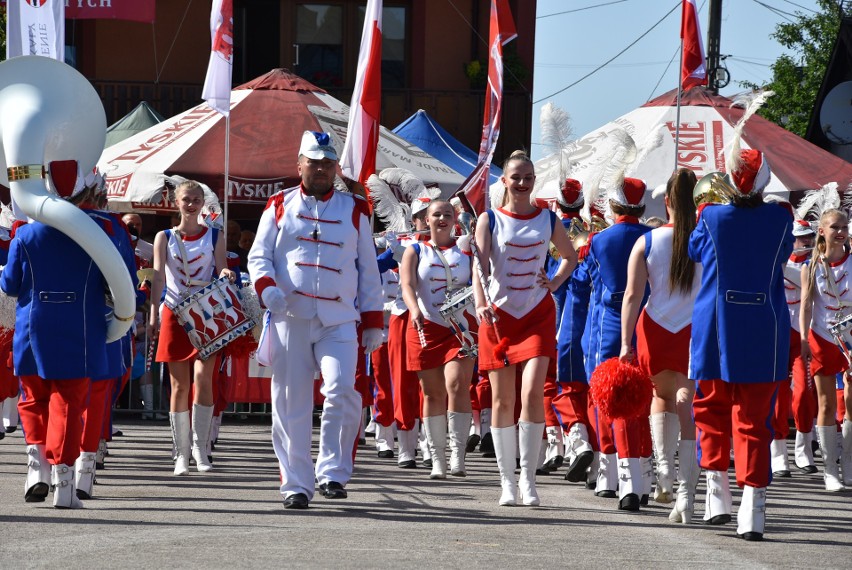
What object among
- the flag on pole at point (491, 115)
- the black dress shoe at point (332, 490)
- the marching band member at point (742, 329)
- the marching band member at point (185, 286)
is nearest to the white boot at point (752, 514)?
the marching band member at point (742, 329)

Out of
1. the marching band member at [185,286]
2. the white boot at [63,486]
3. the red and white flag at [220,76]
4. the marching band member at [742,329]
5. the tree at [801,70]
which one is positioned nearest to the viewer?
the marching band member at [742,329]

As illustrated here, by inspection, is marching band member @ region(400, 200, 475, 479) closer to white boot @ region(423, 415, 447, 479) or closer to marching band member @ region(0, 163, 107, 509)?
white boot @ region(423, 415, 447, 479)

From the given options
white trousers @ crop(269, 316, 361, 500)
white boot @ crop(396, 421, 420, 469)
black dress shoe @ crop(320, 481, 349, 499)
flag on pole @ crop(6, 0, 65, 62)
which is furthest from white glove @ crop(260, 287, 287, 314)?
flag on pole @ crop(6, 0, 65, 62)

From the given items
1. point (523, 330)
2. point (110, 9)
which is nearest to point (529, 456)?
point (523, 330)

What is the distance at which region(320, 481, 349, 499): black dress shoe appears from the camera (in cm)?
897

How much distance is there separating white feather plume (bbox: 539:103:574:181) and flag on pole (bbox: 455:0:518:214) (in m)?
3.29

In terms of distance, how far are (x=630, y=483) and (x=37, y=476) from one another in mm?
3281

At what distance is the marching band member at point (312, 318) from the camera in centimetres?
890

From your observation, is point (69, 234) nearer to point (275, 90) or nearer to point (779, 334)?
point (779, 334)

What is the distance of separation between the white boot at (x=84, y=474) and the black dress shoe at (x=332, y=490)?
135 cm

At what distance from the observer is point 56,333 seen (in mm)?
8703

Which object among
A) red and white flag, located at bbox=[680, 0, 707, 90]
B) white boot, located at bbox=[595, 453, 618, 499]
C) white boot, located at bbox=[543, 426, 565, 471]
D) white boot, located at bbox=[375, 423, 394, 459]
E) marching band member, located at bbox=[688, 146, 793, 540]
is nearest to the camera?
marching band member, located at bbox=[688, 146, 793, 540]

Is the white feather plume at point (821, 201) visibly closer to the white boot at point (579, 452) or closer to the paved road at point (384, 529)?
the paved road at point (384, 529)

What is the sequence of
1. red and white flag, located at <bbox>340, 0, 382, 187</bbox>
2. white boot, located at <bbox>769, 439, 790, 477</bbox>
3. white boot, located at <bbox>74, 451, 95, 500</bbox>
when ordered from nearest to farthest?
white boot, located at <bbox>74, 451, 95, 500</bbox>
white boot, located at <bbox>769, 439, 790, 477</bbox>
red and white flag, located at <bbox>340, 0, 382, 187</bbox>
